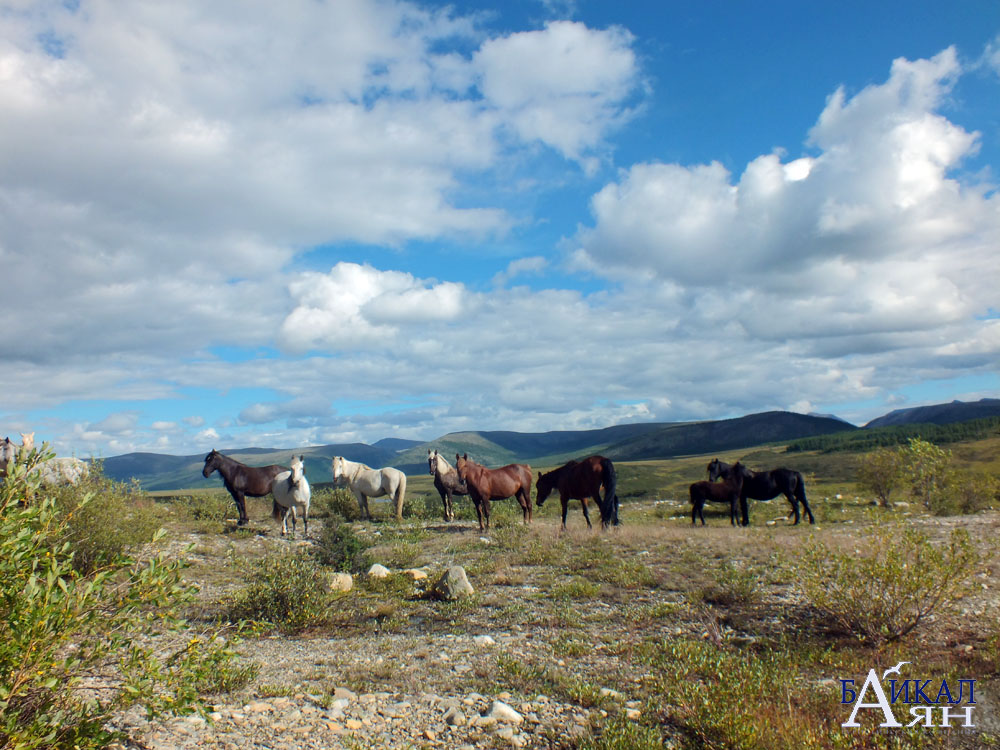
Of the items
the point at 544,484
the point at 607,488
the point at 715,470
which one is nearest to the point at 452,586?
the point at 607,488

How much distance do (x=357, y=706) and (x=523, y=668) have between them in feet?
6.25

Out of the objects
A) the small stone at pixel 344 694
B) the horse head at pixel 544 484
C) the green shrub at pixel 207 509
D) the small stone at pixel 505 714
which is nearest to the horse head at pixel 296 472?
the green shrub at pixel 207 509

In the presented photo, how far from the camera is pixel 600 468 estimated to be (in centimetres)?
1734

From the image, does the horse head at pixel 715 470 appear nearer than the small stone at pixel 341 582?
No

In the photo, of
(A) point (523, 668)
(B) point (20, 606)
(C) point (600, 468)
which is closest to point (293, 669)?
(A) point (523, 668)

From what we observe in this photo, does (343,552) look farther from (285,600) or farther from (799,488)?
(799,488)

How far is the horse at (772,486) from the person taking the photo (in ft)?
65.4

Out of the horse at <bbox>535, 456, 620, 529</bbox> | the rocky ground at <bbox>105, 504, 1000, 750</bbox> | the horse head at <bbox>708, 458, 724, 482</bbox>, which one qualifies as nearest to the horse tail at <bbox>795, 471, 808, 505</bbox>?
the horse head at <bbox>708, 458, 724, 482</bbox>

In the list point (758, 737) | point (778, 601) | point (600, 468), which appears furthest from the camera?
point (600, 468)

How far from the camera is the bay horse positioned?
61.7ft

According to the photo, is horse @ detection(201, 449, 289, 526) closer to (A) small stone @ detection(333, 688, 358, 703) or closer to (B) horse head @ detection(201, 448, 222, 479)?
(B) horse head @ detection(201, 448, 222, 479)

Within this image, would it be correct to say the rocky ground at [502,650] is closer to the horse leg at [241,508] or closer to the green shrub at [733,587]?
the green shrub at [733,587]

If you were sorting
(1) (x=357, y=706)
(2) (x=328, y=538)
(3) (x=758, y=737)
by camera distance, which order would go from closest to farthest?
1. (3) (x=758, y=737)
2. (1) (x=357, y=706)
3. (2) (x=328, y=538)

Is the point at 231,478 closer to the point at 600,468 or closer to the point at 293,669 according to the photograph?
the point at 600,468
